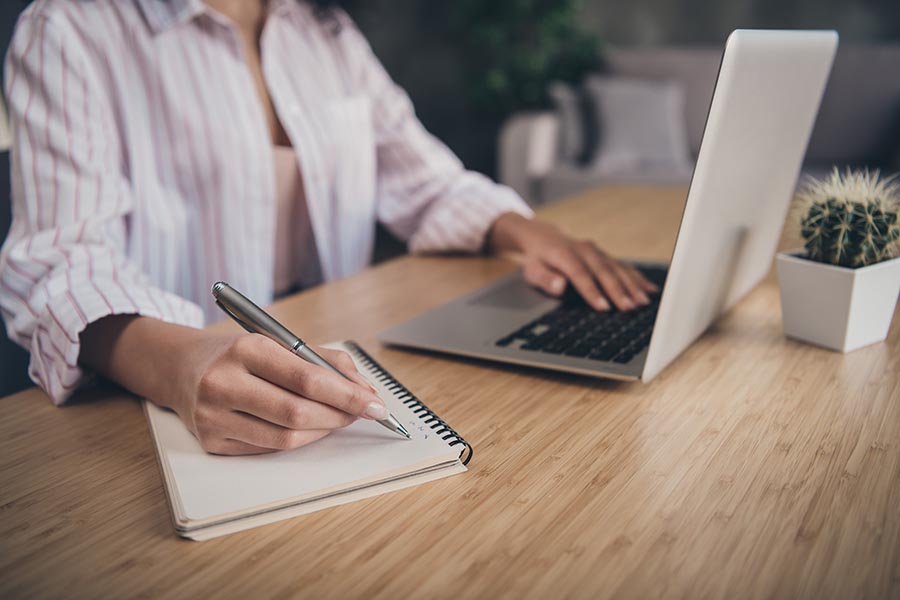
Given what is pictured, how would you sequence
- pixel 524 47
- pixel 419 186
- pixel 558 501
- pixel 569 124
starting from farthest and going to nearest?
1. pixel 524 47
2. pixel 569 124
3. pixel 419 186
4. pixel 558 501

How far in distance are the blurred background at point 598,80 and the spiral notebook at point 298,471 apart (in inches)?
124

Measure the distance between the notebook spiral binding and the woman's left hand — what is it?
28cm

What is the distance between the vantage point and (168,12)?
1.10 m

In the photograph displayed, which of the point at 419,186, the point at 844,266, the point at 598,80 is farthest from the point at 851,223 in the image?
the point at 598,80

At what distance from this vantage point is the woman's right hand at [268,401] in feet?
1.73

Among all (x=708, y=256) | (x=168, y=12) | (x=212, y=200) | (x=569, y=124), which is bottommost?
(x=569, y=124)

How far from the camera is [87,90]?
925 millimetres

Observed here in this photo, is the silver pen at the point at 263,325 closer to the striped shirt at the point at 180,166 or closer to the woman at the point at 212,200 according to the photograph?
the woman at the point at 212,200

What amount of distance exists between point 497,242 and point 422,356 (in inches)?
16.5

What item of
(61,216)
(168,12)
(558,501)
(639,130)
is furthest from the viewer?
(639,130)

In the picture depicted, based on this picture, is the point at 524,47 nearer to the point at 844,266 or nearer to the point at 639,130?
the point at 639,130

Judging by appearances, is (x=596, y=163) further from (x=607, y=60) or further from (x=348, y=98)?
(x=348, y=98)

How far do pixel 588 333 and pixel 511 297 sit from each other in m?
0.17

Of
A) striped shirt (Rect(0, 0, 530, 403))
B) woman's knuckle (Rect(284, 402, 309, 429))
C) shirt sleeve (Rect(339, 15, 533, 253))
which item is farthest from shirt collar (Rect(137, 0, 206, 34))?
woman's knuckle (Rect(284, 402, 309, 429))
